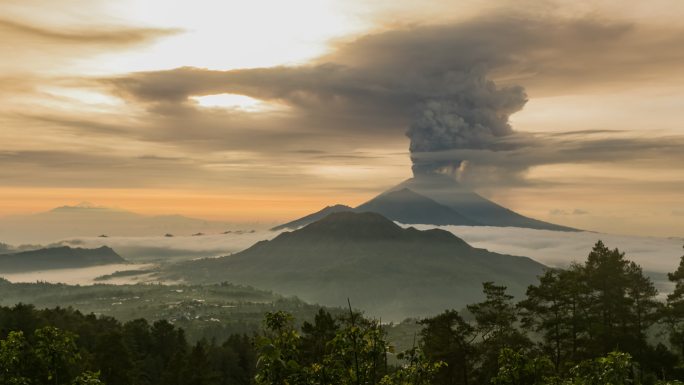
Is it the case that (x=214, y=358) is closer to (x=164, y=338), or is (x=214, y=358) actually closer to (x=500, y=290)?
(x=164, y=338)

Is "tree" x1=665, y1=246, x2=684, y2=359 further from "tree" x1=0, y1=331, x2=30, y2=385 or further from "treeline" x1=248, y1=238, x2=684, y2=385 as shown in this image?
"tree" x1=0, y1=331, x2=30, y2=385

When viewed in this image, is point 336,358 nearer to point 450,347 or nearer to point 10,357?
point 10,357

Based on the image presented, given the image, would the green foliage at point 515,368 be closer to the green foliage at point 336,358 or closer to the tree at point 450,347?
the green foliage at point 336,358

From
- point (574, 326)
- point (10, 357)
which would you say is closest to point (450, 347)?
point (574, 326)

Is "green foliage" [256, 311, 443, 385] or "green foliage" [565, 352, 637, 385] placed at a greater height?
"green foliage" [256, 311, 443, 385]

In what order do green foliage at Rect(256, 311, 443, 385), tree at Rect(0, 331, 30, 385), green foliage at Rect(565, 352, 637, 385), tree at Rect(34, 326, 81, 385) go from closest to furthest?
green foliage at Rect(256, 311, 443, 385), green foliage at Rect(565, 352, 637, 385), tree at Rect(0, 331, 30, 385), tree at Rect(34, 326, 81, 385)

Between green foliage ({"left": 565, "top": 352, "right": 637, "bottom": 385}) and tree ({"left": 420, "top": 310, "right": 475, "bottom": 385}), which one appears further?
tree ({"left": 420, "top": 310, "right": 475, "bottom": 385})

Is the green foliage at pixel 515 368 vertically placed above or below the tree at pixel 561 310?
above

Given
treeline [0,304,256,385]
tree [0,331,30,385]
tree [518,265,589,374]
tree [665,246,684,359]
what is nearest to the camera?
tree [0,331,30,385]

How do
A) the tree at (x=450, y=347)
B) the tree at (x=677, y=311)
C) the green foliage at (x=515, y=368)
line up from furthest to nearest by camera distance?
the tree at (x=450, y=347)
the tree at (x=677, y=311)
the green foliage at (x=515, y=368)

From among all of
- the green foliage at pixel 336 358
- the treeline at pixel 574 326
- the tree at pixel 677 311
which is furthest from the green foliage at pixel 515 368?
the tree at pixel 677 311

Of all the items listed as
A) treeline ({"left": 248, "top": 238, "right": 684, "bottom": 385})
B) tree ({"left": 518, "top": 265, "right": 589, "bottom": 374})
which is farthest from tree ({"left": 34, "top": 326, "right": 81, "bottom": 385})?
tree ({"left": 518, "top": 265, "right": 589, "bottom": 374})

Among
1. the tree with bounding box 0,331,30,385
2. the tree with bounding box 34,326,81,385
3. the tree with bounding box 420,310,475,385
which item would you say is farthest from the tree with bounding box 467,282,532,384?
the tree with bounding box 0,331,30,385
